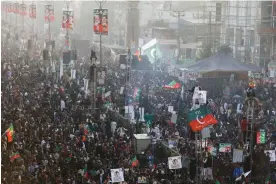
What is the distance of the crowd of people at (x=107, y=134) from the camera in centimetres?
2084

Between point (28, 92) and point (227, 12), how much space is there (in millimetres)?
38532

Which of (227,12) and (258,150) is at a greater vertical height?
(227,12)

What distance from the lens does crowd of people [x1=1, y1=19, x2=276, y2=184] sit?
20.8 m

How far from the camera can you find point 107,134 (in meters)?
27.5

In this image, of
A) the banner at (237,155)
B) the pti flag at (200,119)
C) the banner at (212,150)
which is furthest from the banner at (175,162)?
the banner at (212,150)

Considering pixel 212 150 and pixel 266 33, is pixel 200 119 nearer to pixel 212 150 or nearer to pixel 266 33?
pixel 212 150

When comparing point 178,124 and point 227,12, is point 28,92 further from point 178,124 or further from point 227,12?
point 227,12

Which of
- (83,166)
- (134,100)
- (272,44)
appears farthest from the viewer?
(272,44)

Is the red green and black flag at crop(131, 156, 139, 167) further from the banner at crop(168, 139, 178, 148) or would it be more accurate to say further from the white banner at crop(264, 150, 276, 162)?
the white banner at crop(264, 150, 276, 162)

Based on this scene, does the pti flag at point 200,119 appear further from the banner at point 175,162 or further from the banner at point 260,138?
the banner at point 260,138

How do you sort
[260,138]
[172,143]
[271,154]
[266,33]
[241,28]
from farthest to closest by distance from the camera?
[241,28], [266,33], [172,143], [260,138], [271,154]

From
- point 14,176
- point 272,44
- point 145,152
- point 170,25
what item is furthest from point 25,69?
point 170,25

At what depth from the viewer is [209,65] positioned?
40875 mm

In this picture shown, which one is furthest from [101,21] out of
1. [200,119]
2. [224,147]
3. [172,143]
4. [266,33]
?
[266,33]
